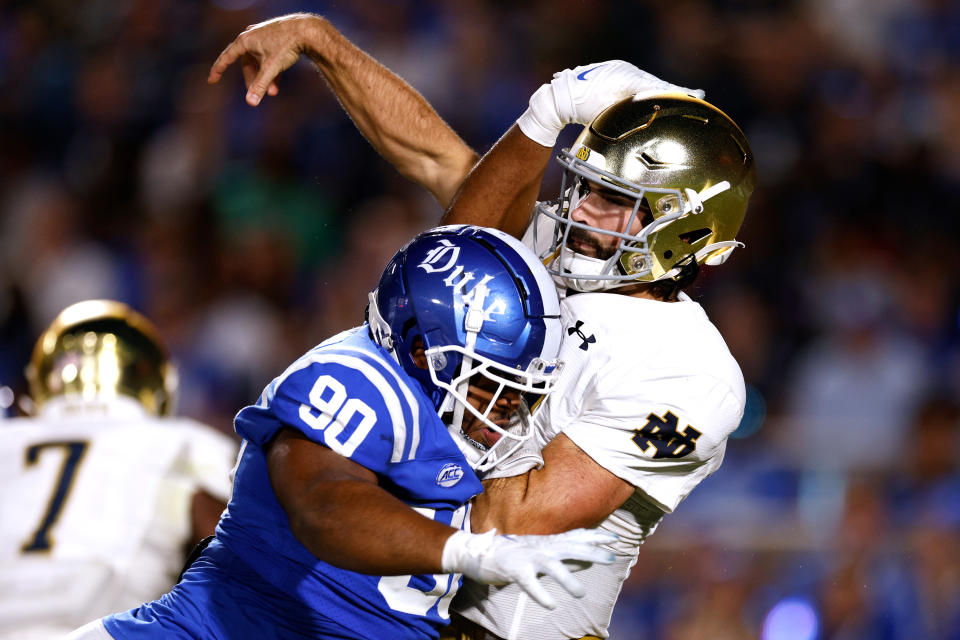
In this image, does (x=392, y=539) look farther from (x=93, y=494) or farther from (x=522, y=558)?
(x=93, y=494)

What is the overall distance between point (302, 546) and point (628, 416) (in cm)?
72

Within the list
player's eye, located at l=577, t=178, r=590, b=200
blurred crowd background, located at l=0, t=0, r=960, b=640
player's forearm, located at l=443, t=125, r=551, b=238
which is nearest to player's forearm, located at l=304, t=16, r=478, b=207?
player's forearm, located at l=443, t=125, r=551, b=238

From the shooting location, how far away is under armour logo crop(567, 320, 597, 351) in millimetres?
2451

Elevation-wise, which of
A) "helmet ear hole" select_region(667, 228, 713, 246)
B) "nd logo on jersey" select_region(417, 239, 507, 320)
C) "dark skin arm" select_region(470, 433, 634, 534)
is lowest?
"dark skin arm" select_region(470, 433, 634, 534)

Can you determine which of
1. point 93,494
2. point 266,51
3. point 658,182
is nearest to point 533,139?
point 658,182

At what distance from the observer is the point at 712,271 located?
5.39 meters

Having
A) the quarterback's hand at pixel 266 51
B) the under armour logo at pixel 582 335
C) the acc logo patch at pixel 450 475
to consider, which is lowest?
the acc logo patch at pixel 450 475

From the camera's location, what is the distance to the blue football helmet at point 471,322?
213 centimetres

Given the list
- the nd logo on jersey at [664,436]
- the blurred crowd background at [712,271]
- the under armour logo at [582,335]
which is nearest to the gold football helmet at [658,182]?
the under armour logo at [582,335]

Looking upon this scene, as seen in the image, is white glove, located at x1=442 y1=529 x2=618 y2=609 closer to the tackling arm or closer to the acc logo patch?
the tackling arm

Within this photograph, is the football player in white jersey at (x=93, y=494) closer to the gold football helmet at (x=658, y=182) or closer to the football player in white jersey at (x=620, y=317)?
the football player in white jersey at (x=620, y=317)

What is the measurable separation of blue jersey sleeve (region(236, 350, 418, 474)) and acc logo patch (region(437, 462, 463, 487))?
0.09 meters

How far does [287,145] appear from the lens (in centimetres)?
667

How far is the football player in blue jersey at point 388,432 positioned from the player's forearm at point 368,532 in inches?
3.7
